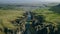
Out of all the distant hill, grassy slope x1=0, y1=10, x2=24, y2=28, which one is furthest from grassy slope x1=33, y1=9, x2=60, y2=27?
grassy slope x1=0, y1=10, x2=24, y2=28

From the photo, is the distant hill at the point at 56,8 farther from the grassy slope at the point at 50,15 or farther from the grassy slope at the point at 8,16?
the grassy slope at the point at 8,16

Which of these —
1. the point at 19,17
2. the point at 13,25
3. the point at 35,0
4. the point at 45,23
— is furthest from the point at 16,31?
the point at 35,0

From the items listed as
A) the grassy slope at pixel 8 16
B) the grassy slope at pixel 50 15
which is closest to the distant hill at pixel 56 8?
the grassy slope at pixel 50 15

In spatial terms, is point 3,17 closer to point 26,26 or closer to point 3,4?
point 3,4

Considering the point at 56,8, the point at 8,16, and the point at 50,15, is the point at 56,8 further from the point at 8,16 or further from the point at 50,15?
the point at 8,16

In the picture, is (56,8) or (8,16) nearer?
(8,16)

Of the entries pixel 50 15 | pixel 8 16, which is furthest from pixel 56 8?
pixel 8 16

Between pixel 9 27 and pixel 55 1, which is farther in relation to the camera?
pixel 55 1

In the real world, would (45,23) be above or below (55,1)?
below

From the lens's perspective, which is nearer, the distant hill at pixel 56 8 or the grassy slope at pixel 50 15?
the grassy slope at pixel 50 15

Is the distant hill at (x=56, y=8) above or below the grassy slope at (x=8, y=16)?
above

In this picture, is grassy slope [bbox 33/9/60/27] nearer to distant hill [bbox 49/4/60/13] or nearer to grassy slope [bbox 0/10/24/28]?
distant hill [bbox 49/4/60/13]
